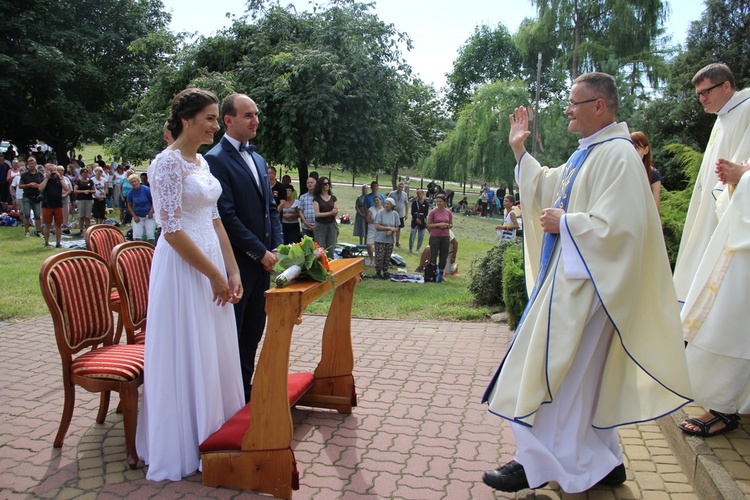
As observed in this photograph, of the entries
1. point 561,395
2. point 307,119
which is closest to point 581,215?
point 561,395

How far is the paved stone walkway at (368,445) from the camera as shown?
358 centimetres

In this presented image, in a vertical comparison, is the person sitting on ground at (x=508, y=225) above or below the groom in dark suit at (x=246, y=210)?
below

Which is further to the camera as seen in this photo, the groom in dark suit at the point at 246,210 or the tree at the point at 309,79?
the tree at the point at 309,79

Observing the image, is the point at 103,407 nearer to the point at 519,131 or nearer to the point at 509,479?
the point at 509,479

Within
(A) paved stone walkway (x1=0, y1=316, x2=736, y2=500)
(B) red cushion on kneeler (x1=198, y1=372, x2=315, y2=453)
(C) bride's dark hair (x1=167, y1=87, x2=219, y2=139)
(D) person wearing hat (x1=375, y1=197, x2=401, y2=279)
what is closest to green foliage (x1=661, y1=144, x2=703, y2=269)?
(A) paved stone walkway (x1=0, y1=316, x2=736, y2=500)

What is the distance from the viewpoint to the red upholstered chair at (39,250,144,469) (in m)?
3.88

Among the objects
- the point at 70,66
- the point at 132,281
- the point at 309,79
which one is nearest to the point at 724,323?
the point at 132,281

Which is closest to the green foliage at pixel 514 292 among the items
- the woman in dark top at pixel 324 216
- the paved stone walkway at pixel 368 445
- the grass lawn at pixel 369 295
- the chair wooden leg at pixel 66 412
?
the grass lawn at pixel 369 295

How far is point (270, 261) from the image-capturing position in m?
4.36

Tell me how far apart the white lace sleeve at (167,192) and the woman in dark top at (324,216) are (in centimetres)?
890

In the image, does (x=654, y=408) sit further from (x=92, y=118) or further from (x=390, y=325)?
(x=92, y=118)

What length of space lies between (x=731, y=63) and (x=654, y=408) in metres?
18.4

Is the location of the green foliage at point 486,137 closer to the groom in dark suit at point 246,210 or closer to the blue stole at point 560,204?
the groom in dark suit at point 246,210

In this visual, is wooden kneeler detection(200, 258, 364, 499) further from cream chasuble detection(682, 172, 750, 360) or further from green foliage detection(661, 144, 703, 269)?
green foliage detection(661, 144, 703, 269)
